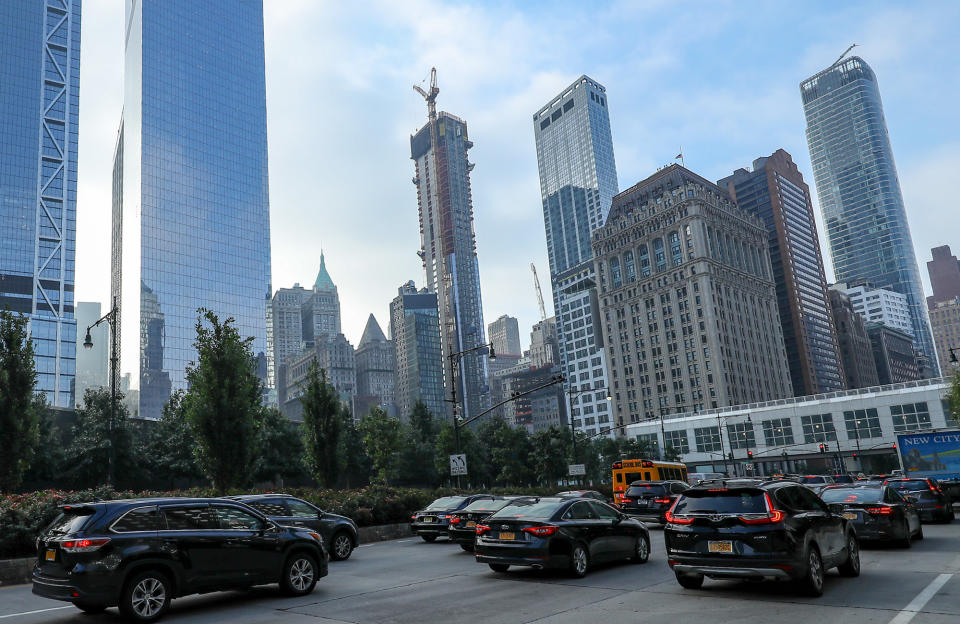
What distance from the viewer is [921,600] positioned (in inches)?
372

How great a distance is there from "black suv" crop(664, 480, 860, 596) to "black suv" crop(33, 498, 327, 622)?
6.54 m

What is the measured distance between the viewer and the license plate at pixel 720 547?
1004 centimetres

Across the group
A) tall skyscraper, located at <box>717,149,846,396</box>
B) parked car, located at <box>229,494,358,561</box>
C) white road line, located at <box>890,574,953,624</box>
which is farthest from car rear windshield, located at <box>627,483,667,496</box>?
tall skyscraper, located at <box>717,149,846,396</box>

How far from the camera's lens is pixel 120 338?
507 ft

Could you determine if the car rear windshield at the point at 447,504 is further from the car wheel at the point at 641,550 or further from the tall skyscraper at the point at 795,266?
the tall skyscraper at the point at 795,266

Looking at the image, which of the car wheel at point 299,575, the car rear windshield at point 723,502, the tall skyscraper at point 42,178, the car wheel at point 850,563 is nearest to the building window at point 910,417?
the car wheel at point 850,563

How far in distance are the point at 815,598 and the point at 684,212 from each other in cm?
13396

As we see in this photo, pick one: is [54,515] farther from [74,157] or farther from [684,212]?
[74,157]

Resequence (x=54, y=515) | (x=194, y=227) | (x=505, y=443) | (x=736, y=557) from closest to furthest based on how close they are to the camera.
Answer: (x=736, y=557)
(x=54, y=515)
(x=505, y=443)
(x=194, y=227)

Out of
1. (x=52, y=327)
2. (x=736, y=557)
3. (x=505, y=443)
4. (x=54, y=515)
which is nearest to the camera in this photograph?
(x=736, y=557)

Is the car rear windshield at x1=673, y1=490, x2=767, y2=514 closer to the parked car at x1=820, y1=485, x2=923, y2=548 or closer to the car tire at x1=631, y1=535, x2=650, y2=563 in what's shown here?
the car tire at x1=631, y1=535, x2=650, y2=563

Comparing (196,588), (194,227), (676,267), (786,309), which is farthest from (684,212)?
(196,588)

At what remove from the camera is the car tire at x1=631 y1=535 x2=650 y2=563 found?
1469 centimetres

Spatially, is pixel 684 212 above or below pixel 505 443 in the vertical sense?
above
